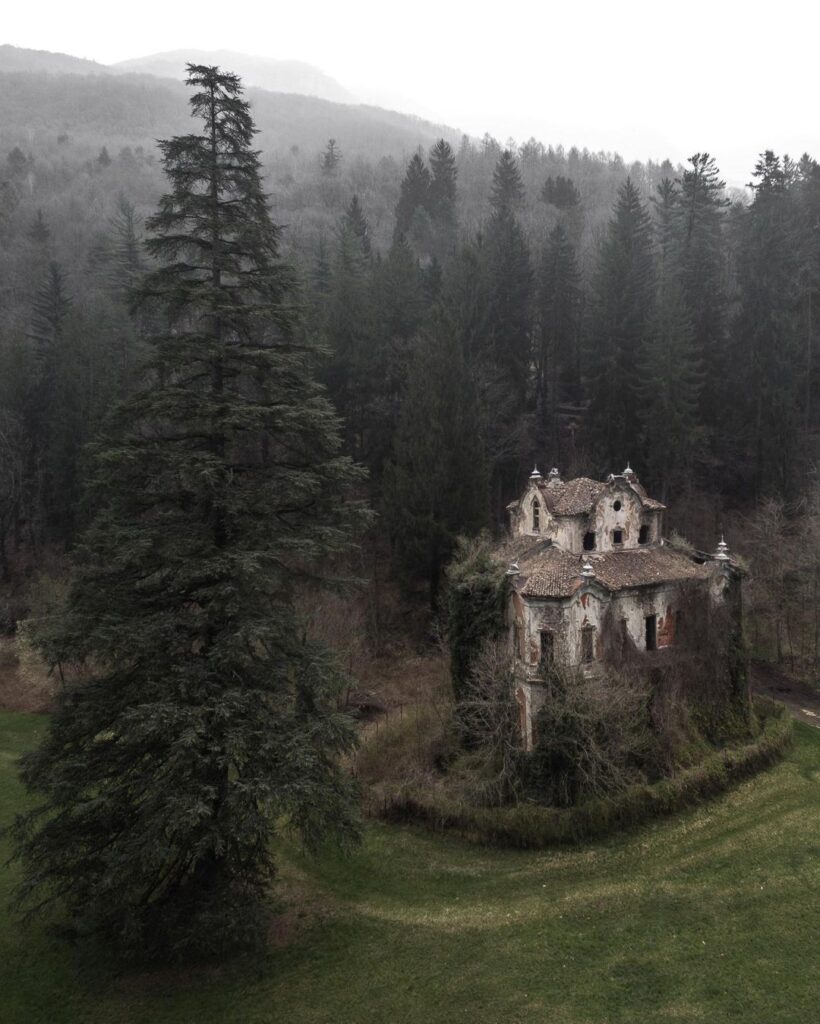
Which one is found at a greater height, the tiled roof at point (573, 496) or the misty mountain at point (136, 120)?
the misty mountain at point (136, 120)

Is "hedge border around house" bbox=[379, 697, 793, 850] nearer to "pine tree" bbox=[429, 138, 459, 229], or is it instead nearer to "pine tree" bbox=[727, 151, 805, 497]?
"pine tree" bbox=[727, 151, 805, 497]

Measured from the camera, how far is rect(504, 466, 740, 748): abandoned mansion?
22.8m

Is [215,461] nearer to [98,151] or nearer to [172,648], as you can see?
[172,648]

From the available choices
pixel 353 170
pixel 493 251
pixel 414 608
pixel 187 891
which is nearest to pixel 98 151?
pixel 353 170

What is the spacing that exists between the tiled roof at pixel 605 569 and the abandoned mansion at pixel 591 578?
4 centimetres

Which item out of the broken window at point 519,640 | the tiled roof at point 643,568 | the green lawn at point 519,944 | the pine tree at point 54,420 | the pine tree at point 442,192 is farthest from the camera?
the pine tree at point 442,192

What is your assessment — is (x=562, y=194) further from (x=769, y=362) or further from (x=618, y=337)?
(x=769, y=362)

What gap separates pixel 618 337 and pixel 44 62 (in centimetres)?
18340

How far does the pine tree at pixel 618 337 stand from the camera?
4078cm

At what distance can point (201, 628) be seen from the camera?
14.1 meters

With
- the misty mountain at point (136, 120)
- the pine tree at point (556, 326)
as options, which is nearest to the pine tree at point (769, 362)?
the pine tree at point (556, 326)

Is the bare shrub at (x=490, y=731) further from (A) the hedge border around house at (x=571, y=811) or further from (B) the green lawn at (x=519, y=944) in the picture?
(B) the green lawn at (x=519, y=944)

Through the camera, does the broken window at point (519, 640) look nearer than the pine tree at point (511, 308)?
Yes

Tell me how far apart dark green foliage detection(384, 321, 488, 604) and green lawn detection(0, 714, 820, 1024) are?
1693 centimetres
